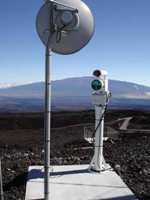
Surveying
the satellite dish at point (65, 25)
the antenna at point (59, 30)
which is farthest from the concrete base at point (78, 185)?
the satellite dish at point (65, 25)

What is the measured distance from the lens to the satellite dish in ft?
20.6

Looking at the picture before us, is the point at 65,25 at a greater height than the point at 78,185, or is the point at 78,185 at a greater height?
the point at 65,25

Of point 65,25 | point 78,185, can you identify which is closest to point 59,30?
point 65,25

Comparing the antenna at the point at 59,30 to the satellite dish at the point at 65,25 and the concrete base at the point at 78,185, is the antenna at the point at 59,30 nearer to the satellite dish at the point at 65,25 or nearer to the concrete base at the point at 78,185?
the satellite dish at the point at 65,25

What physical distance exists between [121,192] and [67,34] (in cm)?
339

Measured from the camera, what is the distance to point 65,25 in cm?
641

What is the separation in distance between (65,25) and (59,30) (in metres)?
0.13

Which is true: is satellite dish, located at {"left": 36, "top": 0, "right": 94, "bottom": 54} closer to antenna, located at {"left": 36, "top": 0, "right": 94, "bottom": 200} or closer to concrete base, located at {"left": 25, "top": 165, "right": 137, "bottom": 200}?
antenna, located at {"left": 36, "top": 0, "right": 94, "bottom": 200}

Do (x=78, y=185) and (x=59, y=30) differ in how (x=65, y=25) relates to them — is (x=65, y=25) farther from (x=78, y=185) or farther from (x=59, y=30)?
(x=78, y=185)

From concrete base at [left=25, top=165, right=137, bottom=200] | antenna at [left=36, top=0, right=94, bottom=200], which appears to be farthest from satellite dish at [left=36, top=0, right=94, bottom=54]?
concrete base at [left=25, top=165, right=137, bottom=200]

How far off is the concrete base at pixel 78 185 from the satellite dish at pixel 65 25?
9.42 ft

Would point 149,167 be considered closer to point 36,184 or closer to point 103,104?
point 103,104

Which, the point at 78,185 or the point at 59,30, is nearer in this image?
the point at 59,30

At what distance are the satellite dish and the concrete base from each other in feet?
9.42
